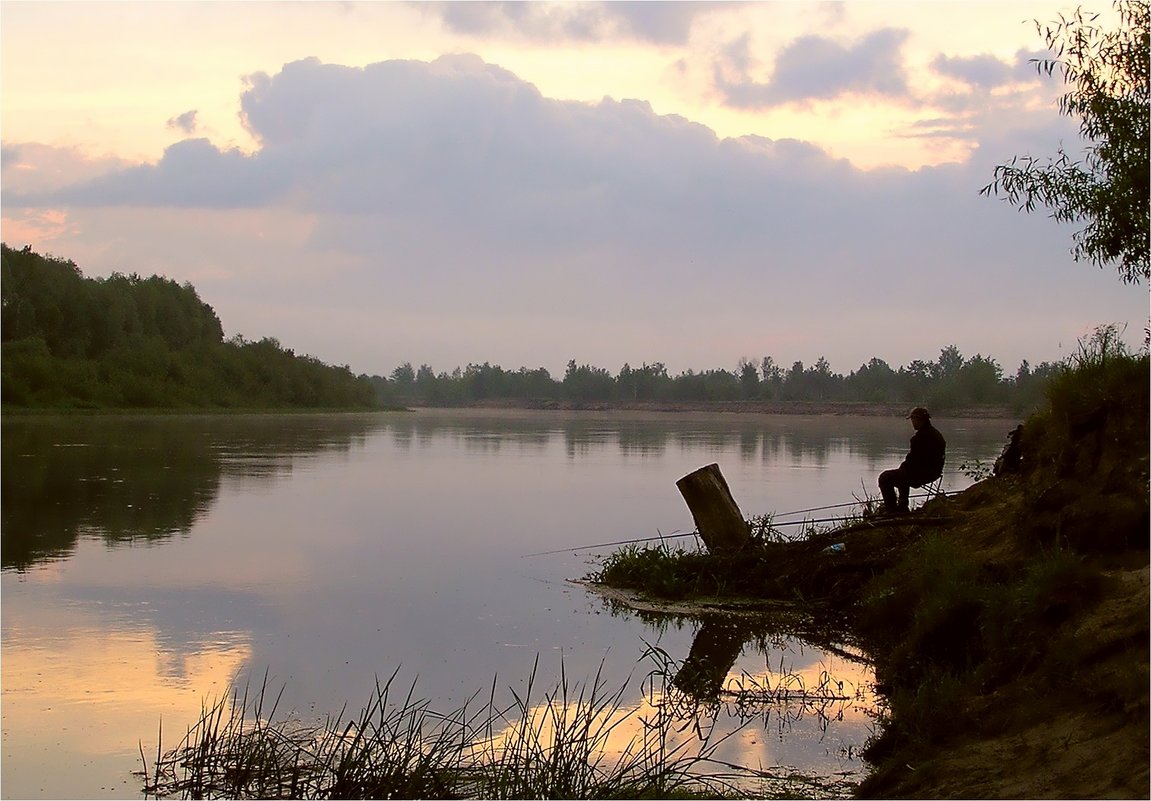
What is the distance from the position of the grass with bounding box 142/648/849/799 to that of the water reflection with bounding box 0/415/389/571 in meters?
7.48

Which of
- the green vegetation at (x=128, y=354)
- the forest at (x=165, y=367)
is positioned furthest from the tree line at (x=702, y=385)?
the green vegetation at (x=128, y=354)

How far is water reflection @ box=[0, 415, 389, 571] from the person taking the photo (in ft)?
51.6

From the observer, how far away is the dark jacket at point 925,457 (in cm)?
1280

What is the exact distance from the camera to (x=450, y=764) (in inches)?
237

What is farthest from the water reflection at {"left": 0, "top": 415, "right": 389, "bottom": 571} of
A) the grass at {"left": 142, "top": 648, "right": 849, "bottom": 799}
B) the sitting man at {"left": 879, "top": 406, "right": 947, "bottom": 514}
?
the sitting man at {"left": 879, "top": 406, "right": 947, "bottom": 514}

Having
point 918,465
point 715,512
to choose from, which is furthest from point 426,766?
point 918,465

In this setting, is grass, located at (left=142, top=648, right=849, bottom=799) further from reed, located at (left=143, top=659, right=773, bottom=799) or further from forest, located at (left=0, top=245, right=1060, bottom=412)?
forest, located at (left=0, top=245, right=1060, bottom=412)

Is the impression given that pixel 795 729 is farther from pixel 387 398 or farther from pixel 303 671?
pixel 387 398

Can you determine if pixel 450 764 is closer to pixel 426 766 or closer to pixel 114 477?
pixel 426 766

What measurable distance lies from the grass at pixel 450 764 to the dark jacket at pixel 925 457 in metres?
6.09

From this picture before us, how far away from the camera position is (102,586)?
12.0 meters

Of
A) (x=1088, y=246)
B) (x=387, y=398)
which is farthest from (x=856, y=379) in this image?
(x=1088, y=246)

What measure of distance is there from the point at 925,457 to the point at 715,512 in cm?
234

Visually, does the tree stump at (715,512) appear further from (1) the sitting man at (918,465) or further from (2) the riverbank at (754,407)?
(2) the riverbank at (754,407)
